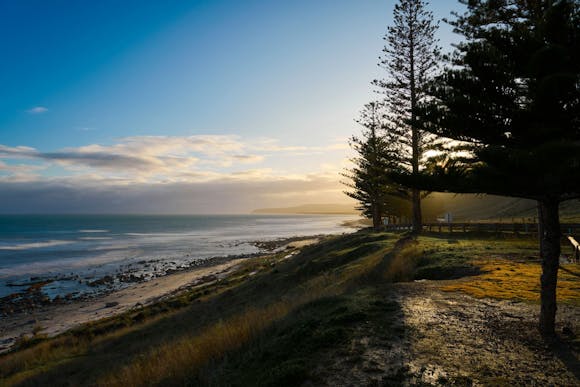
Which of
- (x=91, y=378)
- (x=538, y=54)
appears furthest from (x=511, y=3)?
(x=91, y=378)

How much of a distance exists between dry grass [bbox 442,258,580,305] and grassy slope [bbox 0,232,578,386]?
15 cm

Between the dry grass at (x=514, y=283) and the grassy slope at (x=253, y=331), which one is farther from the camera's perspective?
the dry grass at (x=514, y=283)

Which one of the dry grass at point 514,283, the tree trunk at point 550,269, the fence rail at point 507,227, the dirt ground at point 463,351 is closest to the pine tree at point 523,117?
the tree trunk at point 550,269

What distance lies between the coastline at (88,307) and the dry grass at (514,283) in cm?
2104

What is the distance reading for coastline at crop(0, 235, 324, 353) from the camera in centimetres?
2044

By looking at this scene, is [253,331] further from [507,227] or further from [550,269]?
[507,227]

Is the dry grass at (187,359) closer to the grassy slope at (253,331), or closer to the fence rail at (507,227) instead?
the grassy slope at (253,331)

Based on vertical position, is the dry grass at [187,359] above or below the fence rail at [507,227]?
below

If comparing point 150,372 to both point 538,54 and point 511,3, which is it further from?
point 511,3

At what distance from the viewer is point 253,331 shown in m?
8.30

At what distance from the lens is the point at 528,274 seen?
436 inches

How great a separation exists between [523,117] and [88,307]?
28.5 meters

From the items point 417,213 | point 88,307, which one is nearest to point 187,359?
point 88,307

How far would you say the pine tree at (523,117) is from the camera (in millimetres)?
5359
